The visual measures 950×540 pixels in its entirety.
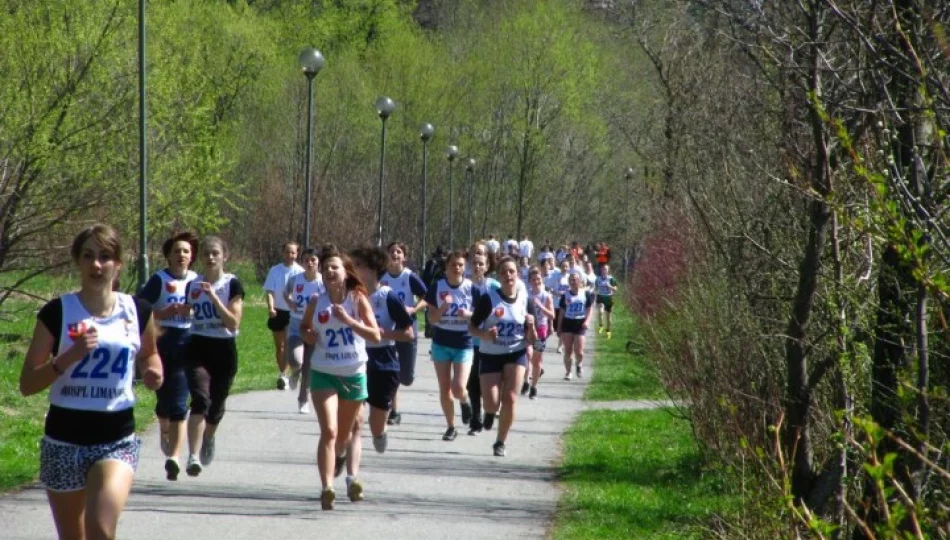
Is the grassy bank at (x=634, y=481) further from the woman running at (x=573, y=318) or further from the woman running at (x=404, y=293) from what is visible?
the woman running at (x=573, y=318)

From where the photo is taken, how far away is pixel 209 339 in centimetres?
1199

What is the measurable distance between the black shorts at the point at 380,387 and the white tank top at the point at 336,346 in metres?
1.66

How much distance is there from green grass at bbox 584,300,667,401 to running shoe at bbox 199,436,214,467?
6813mm

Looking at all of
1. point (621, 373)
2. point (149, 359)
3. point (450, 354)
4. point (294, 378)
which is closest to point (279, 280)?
point (294, 378)

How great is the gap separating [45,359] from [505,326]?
8076 mm

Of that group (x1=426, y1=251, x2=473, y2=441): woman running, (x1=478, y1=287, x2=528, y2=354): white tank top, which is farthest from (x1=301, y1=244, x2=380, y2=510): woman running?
(x1=426, y1=251, x2=473, y2=441): woman running

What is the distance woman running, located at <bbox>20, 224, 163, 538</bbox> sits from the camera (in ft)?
22.2

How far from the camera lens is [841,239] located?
9281mm

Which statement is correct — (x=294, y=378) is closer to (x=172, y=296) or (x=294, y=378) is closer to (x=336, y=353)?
(x=172, y=296)

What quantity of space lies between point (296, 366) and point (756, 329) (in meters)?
8.35

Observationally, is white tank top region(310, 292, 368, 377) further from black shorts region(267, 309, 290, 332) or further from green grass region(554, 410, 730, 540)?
black shorts region(267, 309, 290, 332)

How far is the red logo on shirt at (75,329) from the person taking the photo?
272 inches

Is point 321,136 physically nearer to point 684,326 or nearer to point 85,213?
point 85,213

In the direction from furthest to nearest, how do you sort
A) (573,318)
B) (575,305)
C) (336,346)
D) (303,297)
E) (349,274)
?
(573,318) → (575,305) → (303,297) → (349,274) → (336,346)
